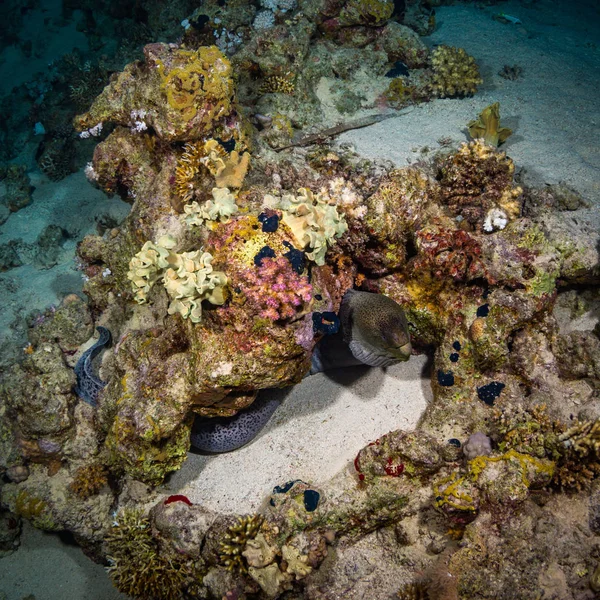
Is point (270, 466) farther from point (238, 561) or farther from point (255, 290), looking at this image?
point (255, 290)

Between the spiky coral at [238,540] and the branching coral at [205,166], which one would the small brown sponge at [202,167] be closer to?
the branching coral at [205,166]

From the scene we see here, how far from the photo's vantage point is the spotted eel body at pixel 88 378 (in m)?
6.25

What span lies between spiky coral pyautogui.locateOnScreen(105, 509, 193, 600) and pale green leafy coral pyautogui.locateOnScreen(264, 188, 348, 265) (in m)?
4.26

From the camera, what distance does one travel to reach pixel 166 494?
5777mm

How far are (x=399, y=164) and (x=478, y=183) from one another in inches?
50.5

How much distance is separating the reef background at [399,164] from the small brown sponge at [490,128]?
0.24m

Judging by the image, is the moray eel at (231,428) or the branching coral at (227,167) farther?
the moray eel at (231,428)

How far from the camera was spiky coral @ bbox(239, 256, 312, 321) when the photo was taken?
4.14 meters

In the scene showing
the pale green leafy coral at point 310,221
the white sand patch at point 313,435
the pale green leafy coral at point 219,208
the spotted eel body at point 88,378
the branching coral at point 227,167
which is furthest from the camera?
the spotted eel body at point 88,378

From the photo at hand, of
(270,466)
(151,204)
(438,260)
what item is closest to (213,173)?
(151,204)

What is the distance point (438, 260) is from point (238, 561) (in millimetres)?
4372

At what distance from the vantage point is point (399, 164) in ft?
21.3

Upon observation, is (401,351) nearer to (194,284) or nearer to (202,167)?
(194,284)

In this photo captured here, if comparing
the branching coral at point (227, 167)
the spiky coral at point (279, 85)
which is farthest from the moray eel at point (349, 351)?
the spiky coral at point (279, 85)
